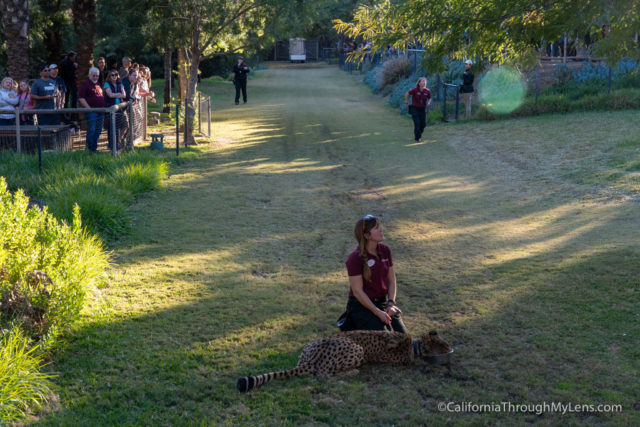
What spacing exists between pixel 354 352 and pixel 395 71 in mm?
29911

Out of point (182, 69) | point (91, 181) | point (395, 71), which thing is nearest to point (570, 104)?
point (395, 71)

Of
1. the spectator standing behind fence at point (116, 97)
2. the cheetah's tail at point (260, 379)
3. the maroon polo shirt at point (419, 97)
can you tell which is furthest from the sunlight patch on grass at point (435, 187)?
the cheetah's tail at point (260, 379)

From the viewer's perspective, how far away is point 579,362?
5.80 meters

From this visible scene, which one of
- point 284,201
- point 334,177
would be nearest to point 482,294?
point 284,201

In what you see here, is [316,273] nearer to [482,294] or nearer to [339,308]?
[339,308]

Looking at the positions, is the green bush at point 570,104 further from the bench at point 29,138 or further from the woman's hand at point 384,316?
the woman's hand at point 384,316

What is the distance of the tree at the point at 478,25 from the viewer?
7.27 metres

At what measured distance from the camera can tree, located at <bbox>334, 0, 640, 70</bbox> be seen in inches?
286

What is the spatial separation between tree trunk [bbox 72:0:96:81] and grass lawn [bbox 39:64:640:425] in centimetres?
644

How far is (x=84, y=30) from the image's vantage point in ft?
62.6

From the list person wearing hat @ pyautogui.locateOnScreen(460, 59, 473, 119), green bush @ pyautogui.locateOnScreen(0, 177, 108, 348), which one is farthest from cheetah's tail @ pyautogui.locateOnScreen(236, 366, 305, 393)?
person wearing hat @ pyautogui.locateOnScreen(460, 59, 473, 119)

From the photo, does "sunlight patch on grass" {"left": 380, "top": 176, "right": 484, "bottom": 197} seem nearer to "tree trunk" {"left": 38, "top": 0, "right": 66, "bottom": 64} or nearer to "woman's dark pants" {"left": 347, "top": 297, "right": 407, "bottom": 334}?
"woman's dark pants" {"left": 347, "top": 297, "right": 407, "bottom": 334}

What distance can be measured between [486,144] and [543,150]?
1.83 m

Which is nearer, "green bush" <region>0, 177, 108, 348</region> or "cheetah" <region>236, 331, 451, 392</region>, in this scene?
"cheetah" <region>236, 331, 451, 392</region>
